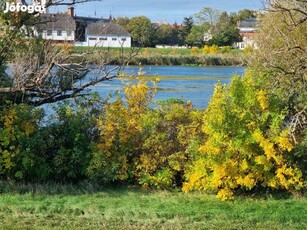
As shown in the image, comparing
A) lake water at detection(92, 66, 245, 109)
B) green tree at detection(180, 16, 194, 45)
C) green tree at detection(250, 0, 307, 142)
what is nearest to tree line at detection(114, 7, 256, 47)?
green tree at detection(180, 16, 194, 45)

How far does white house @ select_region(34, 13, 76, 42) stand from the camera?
44.2 ft

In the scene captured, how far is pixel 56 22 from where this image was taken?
46.1ft

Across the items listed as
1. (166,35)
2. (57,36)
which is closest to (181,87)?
(57,36)

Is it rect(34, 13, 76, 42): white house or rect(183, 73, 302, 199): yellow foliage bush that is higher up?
rect(34, 13, 76, 42): white house

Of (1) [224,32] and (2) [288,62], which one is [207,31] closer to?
(1) [224,32]

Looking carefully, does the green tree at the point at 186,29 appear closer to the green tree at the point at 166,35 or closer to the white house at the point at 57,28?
the green tree at the point at 166,35

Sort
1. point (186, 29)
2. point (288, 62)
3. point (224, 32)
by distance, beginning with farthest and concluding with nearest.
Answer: point (186, 29), point (224, 32), point (288, 62)

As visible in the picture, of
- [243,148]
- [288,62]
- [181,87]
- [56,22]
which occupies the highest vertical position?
[56,22]

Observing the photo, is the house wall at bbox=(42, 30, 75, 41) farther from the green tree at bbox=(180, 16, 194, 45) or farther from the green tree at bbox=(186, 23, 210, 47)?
the green tree at bbox=(180, 16, 194, 45)

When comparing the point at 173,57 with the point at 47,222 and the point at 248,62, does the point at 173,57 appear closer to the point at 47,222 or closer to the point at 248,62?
the point at 248,62

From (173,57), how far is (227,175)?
4783 cm

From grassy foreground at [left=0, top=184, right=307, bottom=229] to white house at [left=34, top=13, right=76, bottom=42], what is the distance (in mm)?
4198

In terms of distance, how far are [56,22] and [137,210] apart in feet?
20.7

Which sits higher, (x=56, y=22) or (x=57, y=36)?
(x=56, y=22)
